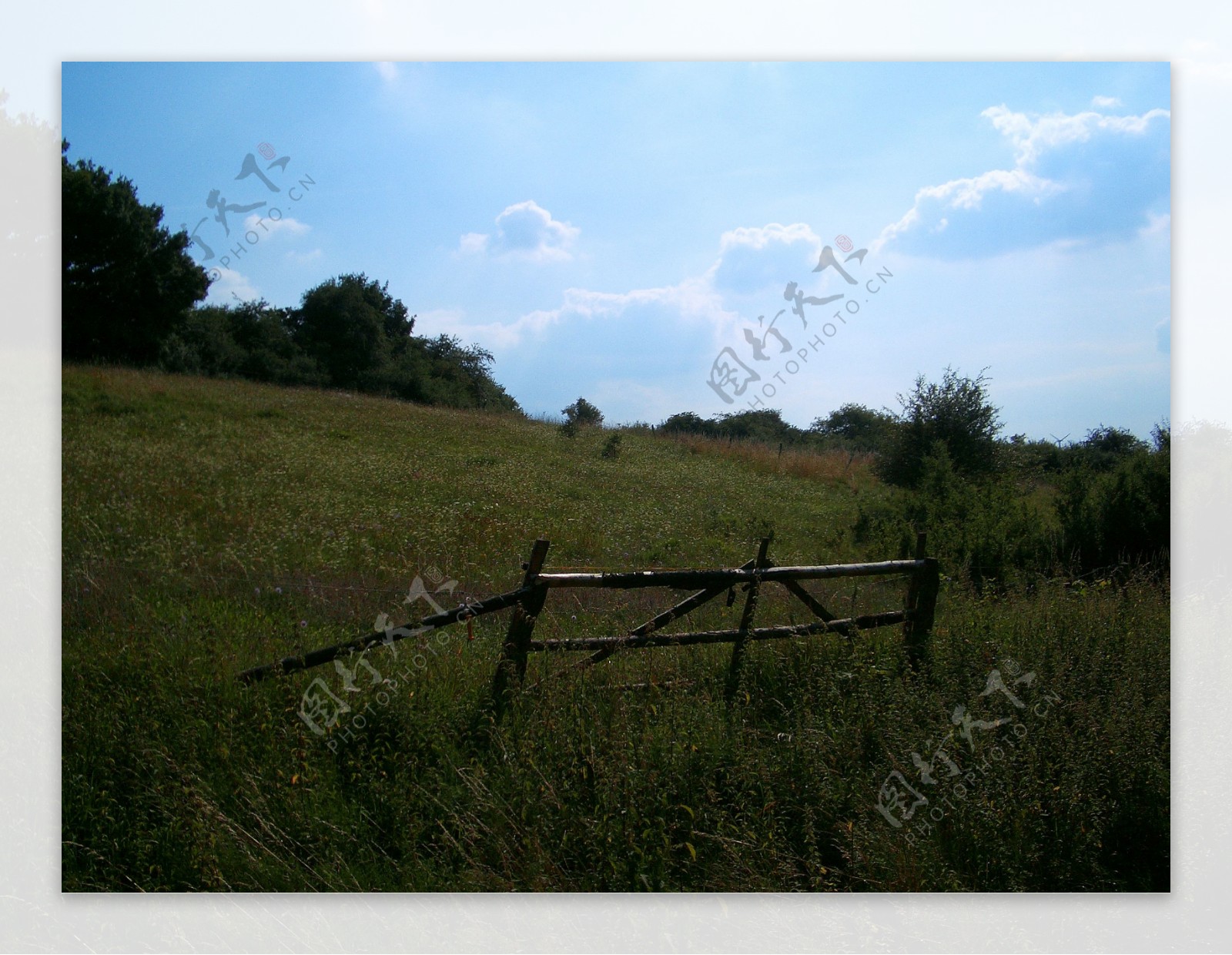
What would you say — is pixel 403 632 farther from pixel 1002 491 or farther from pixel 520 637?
pixel 1002 491

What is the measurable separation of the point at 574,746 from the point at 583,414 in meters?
7.77

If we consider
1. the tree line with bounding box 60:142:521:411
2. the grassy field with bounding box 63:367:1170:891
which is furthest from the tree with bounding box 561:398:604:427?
the grassy field with bounding box 63:367:1170:891

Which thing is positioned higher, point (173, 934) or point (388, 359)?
point (388, 359)

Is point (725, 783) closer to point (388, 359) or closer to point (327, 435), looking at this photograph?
point (327, 435)

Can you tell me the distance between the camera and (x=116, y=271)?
5.98 metres

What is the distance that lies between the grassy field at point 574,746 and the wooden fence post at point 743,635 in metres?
0.09

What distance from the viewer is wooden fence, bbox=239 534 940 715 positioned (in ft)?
12.4

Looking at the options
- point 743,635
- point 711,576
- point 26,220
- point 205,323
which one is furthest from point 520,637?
point 205,323

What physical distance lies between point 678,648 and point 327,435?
5930 millimetres

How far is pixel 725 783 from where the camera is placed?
11.2 ft

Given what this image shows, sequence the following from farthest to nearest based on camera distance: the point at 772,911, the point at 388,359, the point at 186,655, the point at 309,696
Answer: the point at 388,359
the point at 186,655
the point at 309,696
the point at 772,911

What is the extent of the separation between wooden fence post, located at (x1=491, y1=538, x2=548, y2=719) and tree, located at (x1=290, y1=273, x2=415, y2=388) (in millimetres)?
5049

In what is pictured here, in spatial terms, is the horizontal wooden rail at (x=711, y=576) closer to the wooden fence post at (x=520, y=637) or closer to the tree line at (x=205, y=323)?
the wooden fence post at (x=520, y=637)

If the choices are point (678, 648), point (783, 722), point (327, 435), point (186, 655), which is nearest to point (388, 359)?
point (327, 435)
